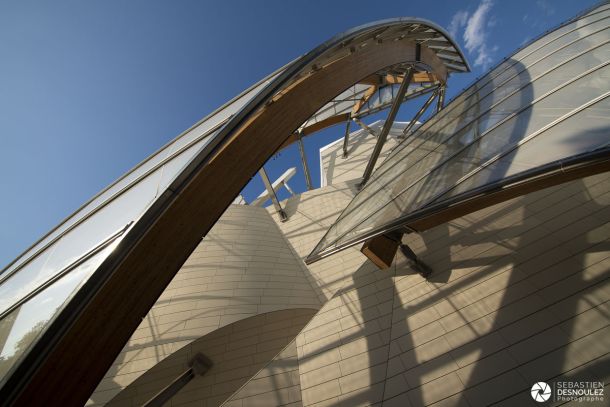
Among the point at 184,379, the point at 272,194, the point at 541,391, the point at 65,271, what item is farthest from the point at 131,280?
the point at 272,194

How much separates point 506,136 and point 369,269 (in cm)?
528

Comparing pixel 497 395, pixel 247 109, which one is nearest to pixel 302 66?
pixel 247 109

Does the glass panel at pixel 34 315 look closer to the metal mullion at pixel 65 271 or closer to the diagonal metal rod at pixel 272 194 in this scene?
the metal mullion at pixel 65 271

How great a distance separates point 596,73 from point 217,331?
479 inches

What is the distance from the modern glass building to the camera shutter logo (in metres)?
0.15

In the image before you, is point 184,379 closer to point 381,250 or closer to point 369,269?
point 369,269

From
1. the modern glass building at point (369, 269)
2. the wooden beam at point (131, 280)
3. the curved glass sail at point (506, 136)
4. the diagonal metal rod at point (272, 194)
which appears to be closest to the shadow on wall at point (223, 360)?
the modern glass building at point (369, 269)

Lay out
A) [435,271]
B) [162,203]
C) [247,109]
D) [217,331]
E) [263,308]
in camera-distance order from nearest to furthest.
A: [162,203]
[247,109]
[435,271]
[217,331]
[263,308]

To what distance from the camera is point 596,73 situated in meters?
4.88

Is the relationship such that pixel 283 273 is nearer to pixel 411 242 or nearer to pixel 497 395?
pixel 411 242

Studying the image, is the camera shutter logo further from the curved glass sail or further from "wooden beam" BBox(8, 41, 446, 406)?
"wooden beam" BBox(8, 41, 446, 406)

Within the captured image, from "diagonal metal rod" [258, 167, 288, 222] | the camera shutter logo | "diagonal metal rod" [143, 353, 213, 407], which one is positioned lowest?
the camera shutter logo

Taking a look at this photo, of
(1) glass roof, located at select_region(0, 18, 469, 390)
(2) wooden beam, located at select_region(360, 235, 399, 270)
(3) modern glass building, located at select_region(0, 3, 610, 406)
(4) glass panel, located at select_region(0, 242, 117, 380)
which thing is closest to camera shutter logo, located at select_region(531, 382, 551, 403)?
(3) modern glass building, located at select_region(0, 3, 610, 406)

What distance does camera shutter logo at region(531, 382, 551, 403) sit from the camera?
4004 millimetres
